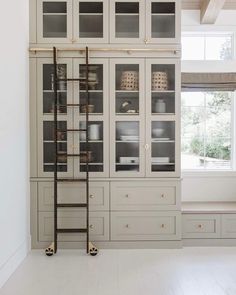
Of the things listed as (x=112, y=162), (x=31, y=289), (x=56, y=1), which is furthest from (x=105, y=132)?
(x=31, y=289)

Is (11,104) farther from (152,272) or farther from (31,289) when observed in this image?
(152,272)

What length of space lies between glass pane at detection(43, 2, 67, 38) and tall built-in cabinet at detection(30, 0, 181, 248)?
0.04 feet

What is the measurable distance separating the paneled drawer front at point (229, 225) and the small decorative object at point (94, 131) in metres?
1.77

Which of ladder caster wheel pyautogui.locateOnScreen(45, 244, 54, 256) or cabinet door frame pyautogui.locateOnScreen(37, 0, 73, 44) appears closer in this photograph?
ladder caster wheel pyautogui.locateOnScreen(45, 244, 54, 256)

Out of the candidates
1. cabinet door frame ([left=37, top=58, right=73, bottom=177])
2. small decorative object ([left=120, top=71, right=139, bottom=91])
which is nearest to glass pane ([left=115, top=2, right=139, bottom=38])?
small decorative object ([left=120, top=71, right=139, bottom=91])

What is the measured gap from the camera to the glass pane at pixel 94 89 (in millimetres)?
4477

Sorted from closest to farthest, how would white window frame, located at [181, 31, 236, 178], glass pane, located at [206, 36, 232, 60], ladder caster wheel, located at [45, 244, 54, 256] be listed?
ladder caster wheel, located at [45, 244, 54, 256] → white window frame, located at [181, 31, 236, 178] → glass pane, located at [206, 36, 232, 60]

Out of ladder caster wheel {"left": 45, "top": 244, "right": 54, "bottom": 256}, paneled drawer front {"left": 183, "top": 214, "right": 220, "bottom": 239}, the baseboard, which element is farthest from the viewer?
paneled drawer front {"left": 183, "top": 214, "right": 220, "bottom": 239}

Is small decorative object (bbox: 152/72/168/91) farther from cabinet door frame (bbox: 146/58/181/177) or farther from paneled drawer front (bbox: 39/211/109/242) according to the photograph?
paneled drawer front (bbox: 39/211/109/242)

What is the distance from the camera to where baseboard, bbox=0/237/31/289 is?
11.3 ft

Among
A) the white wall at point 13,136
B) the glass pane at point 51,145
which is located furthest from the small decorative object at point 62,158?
the white wall at point 13,136

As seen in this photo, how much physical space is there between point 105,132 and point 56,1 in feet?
5.31

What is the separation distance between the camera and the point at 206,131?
5.32 m

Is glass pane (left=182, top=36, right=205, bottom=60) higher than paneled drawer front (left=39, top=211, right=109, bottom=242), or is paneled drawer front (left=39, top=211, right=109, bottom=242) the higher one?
glass pane (left=182, top=36, right=205, bottom=60)
